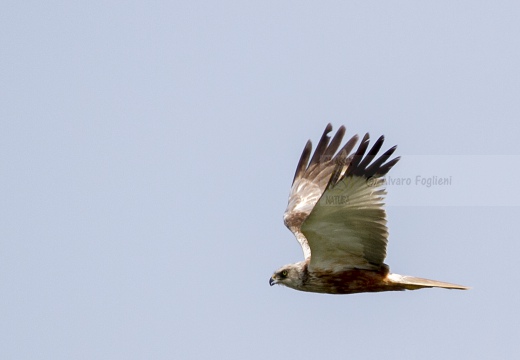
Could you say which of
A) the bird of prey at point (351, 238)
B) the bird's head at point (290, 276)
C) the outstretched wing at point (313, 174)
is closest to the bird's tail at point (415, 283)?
the bird of prey at point (351, 238)

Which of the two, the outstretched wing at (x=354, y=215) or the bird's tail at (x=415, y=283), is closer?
the outstretched wing at (x=354, y=215)

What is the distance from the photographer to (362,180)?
1138 centimetres

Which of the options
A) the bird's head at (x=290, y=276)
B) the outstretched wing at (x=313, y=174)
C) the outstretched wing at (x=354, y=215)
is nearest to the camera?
the outstretched wing at (x=354, y=215)

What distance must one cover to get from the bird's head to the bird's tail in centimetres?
117

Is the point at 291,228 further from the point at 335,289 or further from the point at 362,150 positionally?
the point at 362,150

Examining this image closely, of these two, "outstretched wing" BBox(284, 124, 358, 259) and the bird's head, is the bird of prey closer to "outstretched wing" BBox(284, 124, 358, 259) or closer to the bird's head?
the bird's head

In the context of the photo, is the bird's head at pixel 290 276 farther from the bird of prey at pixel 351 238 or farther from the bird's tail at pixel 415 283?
the bird's tail at pixel 415 283

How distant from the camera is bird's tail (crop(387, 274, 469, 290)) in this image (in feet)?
38.7

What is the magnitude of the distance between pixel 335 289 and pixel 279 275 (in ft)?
2.54

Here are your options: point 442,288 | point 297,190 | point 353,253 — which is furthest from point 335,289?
point 297,190

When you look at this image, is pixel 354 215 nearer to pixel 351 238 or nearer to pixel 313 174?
pixel 351 238

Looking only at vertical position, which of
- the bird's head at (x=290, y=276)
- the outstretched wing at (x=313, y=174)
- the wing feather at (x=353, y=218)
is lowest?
the bird's head at (x=290, y=276)

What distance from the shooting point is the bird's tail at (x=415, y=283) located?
11806 mm

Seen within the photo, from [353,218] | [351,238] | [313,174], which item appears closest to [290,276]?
[351,238]
